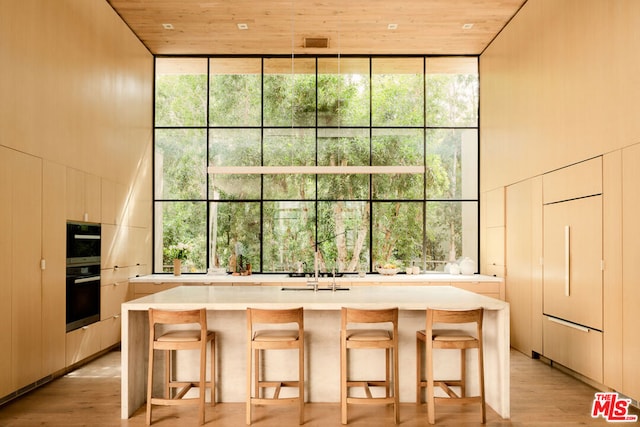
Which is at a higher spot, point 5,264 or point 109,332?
point 5,264

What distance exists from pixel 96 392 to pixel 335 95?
531cm

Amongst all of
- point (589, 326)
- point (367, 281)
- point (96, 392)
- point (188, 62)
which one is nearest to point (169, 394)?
point (96, 392)

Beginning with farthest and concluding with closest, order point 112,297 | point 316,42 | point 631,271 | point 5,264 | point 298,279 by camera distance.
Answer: point 316,42 < point 298,279 < point 112,297 < point 5,264 < point 631,271

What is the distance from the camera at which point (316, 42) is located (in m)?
6.89

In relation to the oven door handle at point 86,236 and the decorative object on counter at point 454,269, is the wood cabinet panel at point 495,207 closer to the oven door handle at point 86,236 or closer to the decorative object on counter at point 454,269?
the decorative object on counter at point 454,269

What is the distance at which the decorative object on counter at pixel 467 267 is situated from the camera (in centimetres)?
703

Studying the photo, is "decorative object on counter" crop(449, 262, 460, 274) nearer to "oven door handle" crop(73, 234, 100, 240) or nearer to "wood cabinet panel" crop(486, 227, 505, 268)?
"wood cabinet panel" crop(486, 227, 505, 268)

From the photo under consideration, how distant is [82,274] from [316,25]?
4334 millimetres

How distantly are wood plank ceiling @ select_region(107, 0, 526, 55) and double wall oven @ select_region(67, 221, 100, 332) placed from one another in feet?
9.56

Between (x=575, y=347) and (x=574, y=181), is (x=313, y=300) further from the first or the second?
(x=574, y=181)

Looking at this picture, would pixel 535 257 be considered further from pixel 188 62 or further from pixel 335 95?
pixel 188 62

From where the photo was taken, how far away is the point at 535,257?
5.44 m

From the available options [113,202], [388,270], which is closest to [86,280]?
[113,202]

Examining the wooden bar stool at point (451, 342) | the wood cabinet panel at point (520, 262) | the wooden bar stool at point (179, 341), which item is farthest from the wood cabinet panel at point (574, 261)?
the wooden bar stool at point (179, 341)
